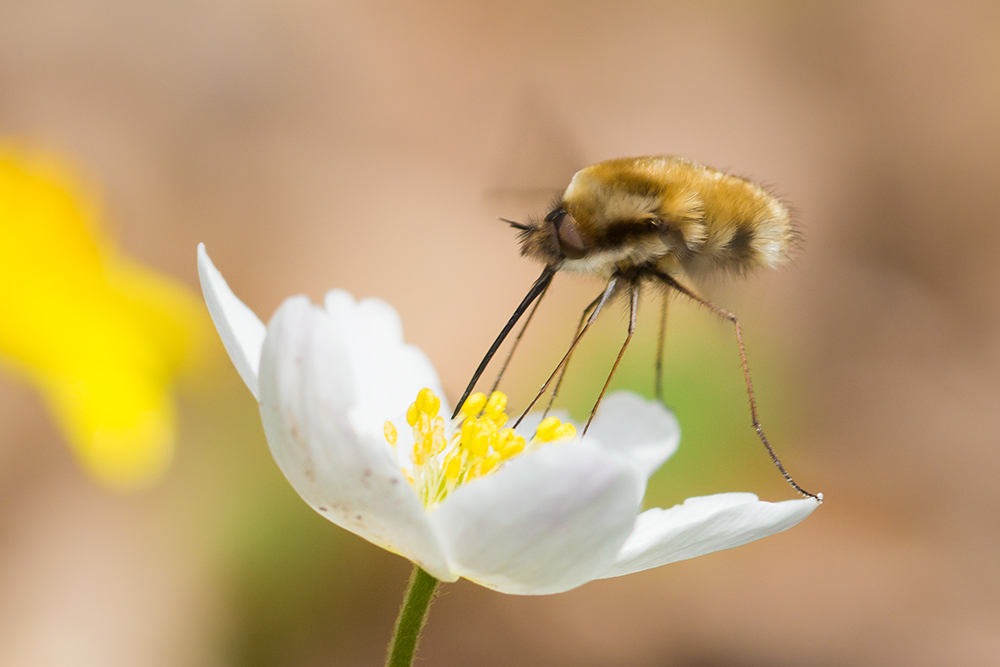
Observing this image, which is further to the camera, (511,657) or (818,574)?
(818,574)

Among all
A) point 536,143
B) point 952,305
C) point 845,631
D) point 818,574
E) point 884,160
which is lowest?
point 845,631

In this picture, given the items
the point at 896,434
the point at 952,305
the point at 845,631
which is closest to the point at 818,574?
the point at 845,631

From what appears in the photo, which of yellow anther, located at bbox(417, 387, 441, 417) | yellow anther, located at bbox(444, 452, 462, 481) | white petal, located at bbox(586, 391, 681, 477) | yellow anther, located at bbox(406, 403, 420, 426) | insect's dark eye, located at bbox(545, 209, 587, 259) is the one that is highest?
insect's dark eye, located at bbox(545, 209, 587, 259)

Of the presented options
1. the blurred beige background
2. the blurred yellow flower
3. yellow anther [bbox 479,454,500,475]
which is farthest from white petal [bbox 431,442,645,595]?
the blurred yellow flower

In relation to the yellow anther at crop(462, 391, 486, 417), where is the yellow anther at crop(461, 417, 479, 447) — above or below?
below

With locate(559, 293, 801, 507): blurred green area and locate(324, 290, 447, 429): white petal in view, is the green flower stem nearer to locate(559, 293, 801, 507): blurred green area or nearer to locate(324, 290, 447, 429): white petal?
locate(324, 290, 447, 429): white petal

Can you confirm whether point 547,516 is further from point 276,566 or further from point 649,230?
point 276,566

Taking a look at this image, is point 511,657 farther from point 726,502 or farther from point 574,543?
point 574,543
